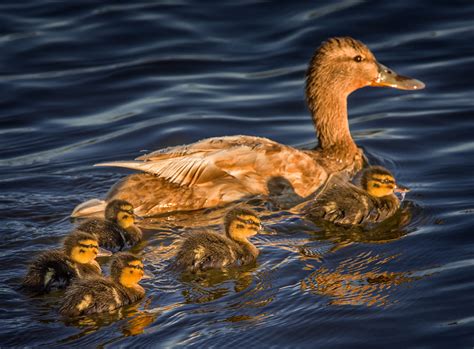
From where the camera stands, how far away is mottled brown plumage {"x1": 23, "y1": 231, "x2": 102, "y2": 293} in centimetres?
711

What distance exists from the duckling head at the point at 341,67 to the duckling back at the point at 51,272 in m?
3.55

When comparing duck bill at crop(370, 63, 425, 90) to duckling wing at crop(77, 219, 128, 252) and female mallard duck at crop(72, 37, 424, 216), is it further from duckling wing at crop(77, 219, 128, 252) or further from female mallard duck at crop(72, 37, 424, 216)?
duckling wing at crop(77, 219, 128, 252)

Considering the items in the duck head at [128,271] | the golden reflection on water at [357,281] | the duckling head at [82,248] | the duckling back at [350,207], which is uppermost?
the duckling head at [82,248]

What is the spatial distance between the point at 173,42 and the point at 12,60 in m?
2.07

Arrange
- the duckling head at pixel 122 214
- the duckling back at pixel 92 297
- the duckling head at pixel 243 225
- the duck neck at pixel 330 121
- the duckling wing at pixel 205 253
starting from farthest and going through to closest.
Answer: the duck neck at pixel 330 121 → the duckling head at pixel 122 214 → the duckling head at pixel 243 225 → the duckling wing at pixel 205 253 → the duckling back at pixel 92 297

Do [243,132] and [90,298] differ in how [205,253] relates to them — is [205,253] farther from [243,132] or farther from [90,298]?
[243,132]

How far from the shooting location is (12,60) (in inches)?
539

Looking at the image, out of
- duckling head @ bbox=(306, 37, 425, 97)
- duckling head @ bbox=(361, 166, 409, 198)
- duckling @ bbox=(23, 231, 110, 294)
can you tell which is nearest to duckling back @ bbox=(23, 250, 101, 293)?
duckling @ bbox=(23, 231, 110, 294)

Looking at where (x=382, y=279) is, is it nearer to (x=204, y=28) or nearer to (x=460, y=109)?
(x=460, y=109)

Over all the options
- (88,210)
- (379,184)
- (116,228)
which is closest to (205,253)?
(116,228)

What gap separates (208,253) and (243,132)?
12.7 ft

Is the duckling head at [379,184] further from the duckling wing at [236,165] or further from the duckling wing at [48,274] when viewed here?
the duckling wing at [48,274]

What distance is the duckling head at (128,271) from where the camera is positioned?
22.8 feet

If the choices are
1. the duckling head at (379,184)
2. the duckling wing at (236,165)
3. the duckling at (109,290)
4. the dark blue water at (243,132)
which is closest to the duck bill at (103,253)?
the dark blue water at (243,132)
